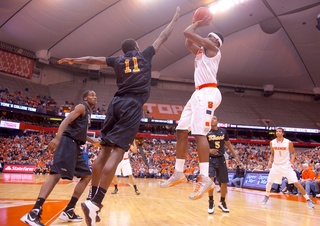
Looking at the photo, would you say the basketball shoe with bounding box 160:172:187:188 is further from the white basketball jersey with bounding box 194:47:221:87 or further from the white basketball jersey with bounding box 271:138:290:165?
the white basketball jersey with bounding box 271:138:290:165

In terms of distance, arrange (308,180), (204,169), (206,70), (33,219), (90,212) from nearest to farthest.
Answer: (90,212), (33,219), (204,169), (206,70), (308,180)

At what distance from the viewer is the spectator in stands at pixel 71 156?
462 centimetres

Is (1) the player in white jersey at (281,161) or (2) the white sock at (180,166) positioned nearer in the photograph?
(2) the white sock at (180,166)

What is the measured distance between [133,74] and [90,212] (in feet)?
6.16

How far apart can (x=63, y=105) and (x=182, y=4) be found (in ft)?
59.6

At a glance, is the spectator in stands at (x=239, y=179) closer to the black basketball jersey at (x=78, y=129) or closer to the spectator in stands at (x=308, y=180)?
the spectator in stands at (x=308, y=180)

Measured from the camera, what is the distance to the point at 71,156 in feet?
16.1

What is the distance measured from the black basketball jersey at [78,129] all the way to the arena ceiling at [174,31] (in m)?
25.3

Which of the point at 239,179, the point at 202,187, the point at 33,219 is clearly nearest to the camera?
the point at 33,219

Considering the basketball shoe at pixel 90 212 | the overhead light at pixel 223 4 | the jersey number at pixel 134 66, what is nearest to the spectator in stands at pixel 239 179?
the jersey number at pixel 134 66

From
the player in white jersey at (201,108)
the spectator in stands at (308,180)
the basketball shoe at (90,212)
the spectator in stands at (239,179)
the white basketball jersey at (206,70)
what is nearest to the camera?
the basketball shoe at (90,212)

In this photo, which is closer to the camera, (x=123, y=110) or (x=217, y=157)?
(x=123, y=110)

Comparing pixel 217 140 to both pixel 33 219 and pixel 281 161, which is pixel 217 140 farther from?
pixel 33 219

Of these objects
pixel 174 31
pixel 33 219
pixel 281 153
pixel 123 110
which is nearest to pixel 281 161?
pixel 281 153
